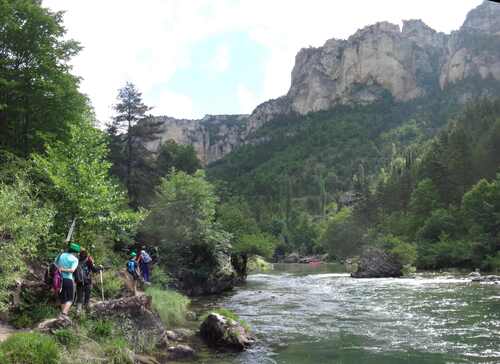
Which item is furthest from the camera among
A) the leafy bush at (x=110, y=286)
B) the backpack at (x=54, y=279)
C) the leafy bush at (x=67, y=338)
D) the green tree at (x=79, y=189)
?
the green tree at (x=79, y=189)

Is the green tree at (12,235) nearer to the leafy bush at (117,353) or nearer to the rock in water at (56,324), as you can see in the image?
the rock in water at (56,324)

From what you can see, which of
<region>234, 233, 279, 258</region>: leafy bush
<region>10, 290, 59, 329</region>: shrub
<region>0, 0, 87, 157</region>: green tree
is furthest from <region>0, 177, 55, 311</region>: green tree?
<region>234, 233, 279, 258</region>: leafy bush

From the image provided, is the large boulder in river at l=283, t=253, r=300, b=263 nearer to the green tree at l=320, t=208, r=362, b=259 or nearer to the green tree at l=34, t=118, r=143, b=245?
the green tree at l=320, t=208, r=362, b=259

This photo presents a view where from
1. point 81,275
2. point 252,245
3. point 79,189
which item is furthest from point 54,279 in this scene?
point 252,245

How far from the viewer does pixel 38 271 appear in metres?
16.8

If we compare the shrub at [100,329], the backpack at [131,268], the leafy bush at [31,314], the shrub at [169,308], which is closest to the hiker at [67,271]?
the leafy bush at [31,314]

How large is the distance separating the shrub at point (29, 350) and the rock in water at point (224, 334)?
676 cm

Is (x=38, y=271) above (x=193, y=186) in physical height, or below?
below

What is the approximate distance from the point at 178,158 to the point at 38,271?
4671 cm

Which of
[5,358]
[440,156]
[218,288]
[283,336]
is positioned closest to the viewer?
[5,358]

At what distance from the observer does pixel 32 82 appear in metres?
25.5

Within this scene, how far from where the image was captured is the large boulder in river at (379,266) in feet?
161

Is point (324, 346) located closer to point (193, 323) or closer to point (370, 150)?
point (193, 323)

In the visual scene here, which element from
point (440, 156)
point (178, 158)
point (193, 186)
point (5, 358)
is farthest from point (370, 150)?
point (5, 358)
